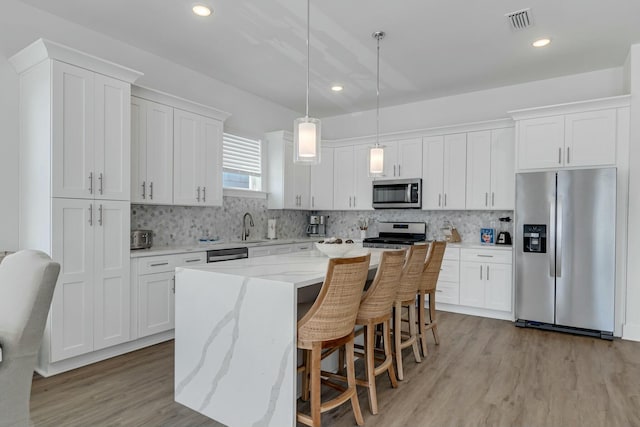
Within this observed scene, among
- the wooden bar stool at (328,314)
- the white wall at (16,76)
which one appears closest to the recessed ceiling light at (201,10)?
the white wall at (16,76)

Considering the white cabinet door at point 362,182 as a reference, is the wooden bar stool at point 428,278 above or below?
below

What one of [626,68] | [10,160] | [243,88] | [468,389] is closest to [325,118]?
[243,88]

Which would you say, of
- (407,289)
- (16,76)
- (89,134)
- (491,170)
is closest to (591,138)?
(491,170)

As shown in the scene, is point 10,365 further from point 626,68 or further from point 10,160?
point 626,68

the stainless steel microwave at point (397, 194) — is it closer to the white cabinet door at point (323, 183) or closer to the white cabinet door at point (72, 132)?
the white cabinet door at point (323, 183)

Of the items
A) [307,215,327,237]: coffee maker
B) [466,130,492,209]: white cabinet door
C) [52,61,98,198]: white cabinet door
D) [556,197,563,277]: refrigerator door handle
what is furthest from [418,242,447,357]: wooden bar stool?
[307,215,327,237]: coffee maker

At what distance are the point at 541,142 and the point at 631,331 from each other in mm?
2164

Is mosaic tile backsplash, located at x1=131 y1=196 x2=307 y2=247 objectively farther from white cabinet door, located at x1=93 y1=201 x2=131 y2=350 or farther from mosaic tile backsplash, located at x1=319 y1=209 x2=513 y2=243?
mosaic tile backsplash, located at x1=319 y1=209 x2=513 y2=243

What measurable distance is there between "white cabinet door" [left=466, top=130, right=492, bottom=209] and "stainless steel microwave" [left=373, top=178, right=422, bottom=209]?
2.21ft

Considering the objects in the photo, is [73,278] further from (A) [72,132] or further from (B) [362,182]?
(B) [362,182]

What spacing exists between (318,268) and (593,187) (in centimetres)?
320

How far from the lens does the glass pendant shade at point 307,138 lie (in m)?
2.61

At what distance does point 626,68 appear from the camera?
4.15 metres

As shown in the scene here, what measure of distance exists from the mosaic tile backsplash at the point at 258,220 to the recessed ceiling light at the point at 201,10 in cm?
198
